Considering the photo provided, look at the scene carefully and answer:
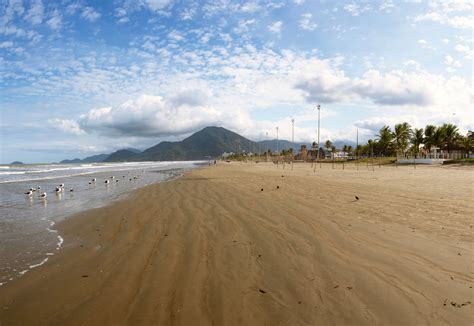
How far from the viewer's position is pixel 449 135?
276 feet

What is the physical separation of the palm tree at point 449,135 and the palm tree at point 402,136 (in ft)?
38.3

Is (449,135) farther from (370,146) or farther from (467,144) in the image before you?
(370,146)

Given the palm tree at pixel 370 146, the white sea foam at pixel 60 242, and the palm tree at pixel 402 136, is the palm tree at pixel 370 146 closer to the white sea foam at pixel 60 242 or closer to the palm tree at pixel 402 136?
the palm tree at pixel 402 136

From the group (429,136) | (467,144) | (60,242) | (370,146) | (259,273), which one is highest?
(429,136)

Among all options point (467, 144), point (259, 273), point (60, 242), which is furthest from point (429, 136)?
point (60, 242)

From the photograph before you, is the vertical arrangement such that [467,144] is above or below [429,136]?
below

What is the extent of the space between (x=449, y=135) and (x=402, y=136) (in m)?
14.3

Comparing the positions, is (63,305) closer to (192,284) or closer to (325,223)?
(192,284)

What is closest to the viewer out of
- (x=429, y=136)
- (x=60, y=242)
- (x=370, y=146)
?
(x=60, y=242)

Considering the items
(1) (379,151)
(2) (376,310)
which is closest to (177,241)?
(2) (376,310)

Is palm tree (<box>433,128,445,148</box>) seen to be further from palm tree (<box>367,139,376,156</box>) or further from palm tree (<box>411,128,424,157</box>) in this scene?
palm tree (<box>367,139,376,156</box>)

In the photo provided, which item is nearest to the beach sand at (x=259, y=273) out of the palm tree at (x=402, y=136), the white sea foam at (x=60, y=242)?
the white sea foam at (x=60, y=242)

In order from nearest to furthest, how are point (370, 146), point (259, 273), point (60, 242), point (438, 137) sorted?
point (259, 273), point (60, 242), point (438, 137), point (370, 146)

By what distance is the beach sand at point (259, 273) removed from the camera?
3.91 m
